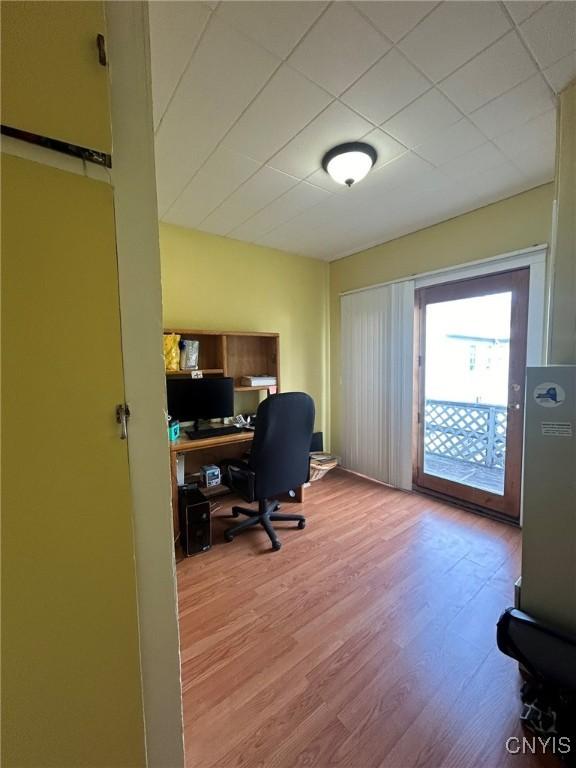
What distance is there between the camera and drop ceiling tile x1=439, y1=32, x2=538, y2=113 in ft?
3.96

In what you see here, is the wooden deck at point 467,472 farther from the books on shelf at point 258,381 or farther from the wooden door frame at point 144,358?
the wooden door frame at point 144,358

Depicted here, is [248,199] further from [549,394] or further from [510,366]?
[510,366]

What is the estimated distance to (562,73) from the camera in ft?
4.32

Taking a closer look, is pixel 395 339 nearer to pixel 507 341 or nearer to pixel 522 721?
pixel 507 341

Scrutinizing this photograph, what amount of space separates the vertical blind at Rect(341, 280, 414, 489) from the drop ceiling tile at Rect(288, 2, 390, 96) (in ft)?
6.31

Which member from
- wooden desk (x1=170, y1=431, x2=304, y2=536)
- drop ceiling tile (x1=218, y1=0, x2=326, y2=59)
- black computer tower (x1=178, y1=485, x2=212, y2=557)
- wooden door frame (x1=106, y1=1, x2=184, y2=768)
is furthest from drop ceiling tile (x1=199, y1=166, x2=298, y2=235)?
black computer tower (x1=178, y1=485, x2=212, y2=557)

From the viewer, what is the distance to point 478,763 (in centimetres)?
98

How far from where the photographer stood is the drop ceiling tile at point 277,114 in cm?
134

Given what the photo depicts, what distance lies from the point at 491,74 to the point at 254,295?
92.1 inches

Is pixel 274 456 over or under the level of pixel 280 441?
under

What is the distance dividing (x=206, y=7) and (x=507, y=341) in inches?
105

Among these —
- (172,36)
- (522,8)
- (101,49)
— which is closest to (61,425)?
(101,49)

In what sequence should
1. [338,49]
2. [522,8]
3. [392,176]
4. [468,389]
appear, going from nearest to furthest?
[522,8] < [338,49] < [392,176] < [468,389]

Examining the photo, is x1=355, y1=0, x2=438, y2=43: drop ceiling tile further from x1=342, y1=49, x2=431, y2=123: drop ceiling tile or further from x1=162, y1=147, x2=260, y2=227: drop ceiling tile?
x1=162, y1=147, x2=260, y2=227: drop ceiling tile
